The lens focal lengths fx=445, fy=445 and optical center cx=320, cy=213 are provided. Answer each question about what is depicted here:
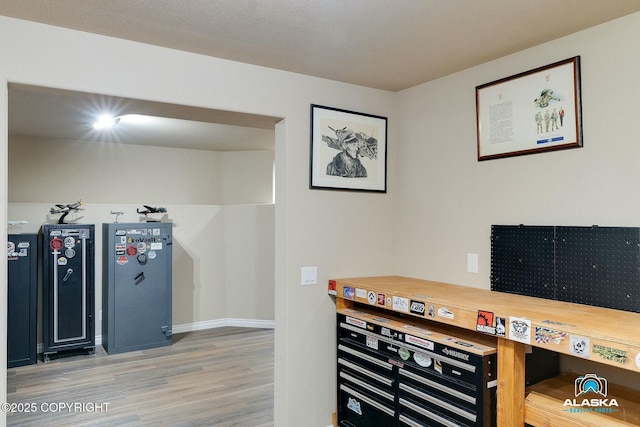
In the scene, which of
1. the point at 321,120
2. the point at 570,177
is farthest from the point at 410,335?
the point at 321,120

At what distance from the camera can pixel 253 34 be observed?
7.39ft

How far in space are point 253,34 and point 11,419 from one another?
328cm

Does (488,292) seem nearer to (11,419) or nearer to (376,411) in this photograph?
(376,411)

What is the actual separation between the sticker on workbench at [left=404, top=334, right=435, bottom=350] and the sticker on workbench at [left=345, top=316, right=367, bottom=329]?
37 centimetres

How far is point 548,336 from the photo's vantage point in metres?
1.68

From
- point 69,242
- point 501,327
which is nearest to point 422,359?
point 501,327

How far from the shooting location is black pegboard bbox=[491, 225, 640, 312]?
6.57 feet

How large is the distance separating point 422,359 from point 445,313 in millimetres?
320

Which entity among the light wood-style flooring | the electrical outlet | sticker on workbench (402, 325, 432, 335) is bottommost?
the light wood-style flooring

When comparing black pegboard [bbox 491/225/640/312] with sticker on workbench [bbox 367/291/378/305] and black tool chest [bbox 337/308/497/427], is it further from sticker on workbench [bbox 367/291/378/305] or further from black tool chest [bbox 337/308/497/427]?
sticker on workbench [bbox 367/291/378/305]

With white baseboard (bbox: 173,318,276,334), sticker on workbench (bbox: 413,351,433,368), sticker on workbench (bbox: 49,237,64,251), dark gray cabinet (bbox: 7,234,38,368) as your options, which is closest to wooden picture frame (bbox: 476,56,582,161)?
sticker on workbench (bbox: 413,351,433,368)

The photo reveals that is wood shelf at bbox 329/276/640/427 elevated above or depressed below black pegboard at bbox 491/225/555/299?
below

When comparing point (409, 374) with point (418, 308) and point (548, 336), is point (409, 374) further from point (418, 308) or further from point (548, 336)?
point (548, 336)

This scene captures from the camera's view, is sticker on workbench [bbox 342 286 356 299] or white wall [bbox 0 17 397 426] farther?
sticker on workbench [bbox 342 286 356 299]
